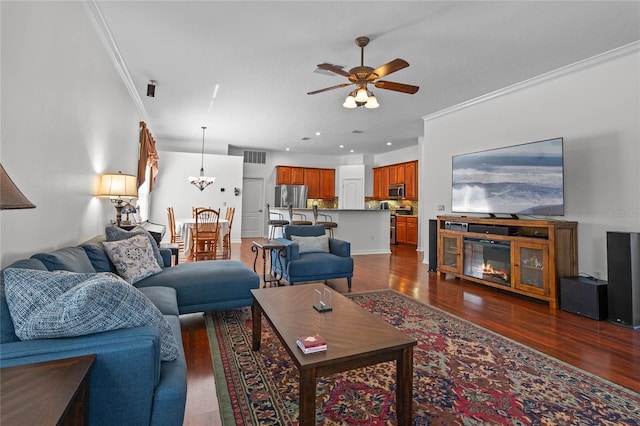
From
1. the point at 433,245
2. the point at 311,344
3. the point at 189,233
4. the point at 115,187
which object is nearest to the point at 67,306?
the point at 311,344

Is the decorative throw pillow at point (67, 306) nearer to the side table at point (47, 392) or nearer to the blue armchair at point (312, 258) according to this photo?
the side table at point (47, 392)

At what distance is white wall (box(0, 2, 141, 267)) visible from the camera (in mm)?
1637

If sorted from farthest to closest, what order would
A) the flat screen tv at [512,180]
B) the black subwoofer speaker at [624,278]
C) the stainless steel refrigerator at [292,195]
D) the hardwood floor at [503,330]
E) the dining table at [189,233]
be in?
the stainless steel refrigerator at [292,195]
the dining table at [189,233]
the flat screen tv at [512,180]
the black subwoofer speaker at [624,278]
the hardwood floor at [503,330]

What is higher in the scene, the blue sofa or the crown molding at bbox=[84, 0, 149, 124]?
the crown molding at bbox=[84, 0, 149, 124]

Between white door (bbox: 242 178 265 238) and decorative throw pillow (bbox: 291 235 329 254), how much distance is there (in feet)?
18.5

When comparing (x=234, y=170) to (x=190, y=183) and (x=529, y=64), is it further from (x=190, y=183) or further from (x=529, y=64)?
(x=529, y=64)

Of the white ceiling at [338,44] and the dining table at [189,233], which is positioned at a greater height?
the white ceiling at [338,44]

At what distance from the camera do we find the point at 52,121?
2064 mm

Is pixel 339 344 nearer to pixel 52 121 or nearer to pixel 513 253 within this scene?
pixel 52 121

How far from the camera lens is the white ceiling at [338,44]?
2.65 metres

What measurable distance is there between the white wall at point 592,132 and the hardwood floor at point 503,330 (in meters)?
0.97

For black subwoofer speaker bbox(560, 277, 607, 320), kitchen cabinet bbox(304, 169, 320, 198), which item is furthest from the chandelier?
black subwoofer speaker bbox(560, 277, 607, 320)

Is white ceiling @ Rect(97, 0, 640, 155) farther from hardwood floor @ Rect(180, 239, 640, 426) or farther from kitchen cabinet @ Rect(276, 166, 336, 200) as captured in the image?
kitchen cabinet @ Rect(276, 166, 336, 200)

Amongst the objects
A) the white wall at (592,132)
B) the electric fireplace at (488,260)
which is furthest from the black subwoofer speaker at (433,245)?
the white wall at (592,132)
